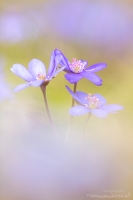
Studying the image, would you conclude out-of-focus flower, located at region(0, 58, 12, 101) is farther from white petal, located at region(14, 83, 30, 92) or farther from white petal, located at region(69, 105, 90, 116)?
white petal, located at region(69, 105, 90, 116)

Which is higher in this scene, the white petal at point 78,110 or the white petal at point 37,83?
the white petal at point 37,83

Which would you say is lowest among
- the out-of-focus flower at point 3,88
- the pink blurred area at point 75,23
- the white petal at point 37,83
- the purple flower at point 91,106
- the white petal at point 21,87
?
the purple flower at point 91,106

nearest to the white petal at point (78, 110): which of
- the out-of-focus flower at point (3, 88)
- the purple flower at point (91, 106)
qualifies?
the purple flower at point (91, 106)

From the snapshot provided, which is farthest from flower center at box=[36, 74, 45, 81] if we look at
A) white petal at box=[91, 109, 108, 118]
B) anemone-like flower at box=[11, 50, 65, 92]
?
white petal at box=[91, 109, 108, 118]

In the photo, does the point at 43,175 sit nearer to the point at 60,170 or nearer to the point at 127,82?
the point at 60,170

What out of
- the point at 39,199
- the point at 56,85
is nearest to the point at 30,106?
the point at 56,85

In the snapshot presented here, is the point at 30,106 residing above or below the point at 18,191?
above

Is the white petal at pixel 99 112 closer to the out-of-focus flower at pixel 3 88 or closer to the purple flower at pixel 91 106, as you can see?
the purple flower at pixel 91 106

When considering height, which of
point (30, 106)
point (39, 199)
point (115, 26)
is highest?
point (115, 26)
